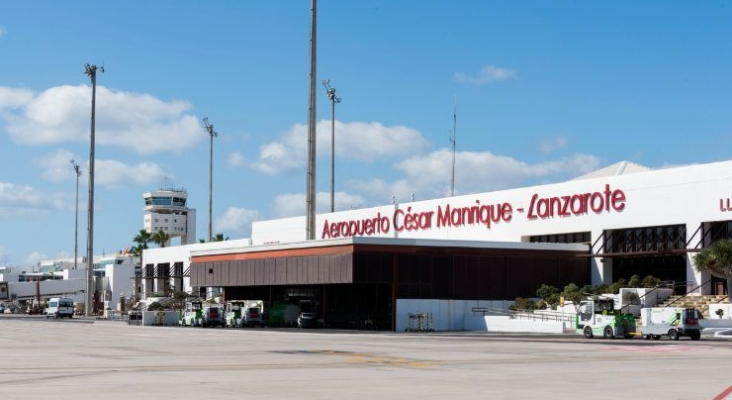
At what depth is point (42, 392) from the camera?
22531mm

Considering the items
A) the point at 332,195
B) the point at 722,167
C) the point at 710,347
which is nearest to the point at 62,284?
the point at 332,195

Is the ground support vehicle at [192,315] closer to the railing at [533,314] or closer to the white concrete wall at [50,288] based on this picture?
the railing at [533,314]

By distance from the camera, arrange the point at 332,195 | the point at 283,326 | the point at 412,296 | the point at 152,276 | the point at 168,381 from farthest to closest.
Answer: the point at 152,276
the point at 332,195
the point at 283,326
the point at 412,296
the point at 168,381

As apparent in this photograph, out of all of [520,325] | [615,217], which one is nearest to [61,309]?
[520,325]

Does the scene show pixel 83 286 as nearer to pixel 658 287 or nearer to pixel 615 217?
pixel 615 217

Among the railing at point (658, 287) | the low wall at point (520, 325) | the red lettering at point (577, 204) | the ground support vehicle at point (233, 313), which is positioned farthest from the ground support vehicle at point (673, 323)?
the ground support vehicle at point (233, 313)

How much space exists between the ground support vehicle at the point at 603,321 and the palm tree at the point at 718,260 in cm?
880

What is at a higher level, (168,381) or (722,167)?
(722,167)

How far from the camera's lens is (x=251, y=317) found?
80.3m

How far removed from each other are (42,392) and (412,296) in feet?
168

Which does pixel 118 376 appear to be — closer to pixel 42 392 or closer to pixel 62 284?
pixel 42 392

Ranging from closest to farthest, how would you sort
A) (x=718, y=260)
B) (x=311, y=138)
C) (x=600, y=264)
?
(x=718, y=260), (x=600, y=264), (x=311, y=138)

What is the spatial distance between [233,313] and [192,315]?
3041 mm

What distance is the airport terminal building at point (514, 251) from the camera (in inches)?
2805
